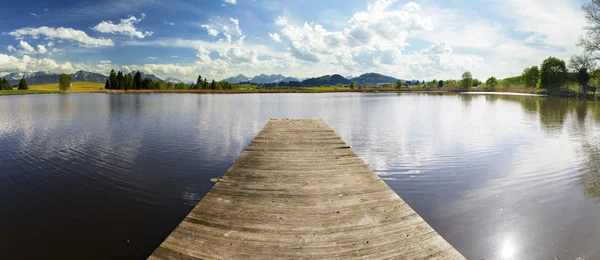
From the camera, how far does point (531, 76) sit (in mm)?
115000

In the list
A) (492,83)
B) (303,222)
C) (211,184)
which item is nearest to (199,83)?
(211,184)

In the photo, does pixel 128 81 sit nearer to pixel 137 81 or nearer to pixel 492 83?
pixel 137 81

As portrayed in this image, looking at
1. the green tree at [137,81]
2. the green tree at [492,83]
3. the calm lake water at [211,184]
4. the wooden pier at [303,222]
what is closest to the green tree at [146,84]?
the green tree at [137,81]

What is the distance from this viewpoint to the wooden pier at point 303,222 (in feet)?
15.2

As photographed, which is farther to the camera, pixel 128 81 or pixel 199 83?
pixel 199 83

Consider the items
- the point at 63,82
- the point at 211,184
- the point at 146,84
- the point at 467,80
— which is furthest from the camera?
the point at 467,80

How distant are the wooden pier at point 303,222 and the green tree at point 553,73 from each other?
109 meters

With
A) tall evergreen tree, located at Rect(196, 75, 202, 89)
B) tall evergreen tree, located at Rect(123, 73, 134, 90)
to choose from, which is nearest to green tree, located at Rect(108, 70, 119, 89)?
tall evergreen tree, located at Rect(123, 73, 134, 90)

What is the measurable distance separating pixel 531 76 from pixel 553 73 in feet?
97.3

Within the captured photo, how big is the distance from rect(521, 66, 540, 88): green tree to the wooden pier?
139 meters

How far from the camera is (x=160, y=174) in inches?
458

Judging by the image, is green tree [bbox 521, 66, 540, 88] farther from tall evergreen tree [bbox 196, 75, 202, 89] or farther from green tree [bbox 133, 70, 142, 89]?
green tree [bbox 133, 70, 142, 89]

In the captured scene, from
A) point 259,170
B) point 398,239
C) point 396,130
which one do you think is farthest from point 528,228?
point 396,130

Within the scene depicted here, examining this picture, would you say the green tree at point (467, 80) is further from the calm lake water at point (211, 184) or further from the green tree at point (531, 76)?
the calm lake water at point (211, 184)
